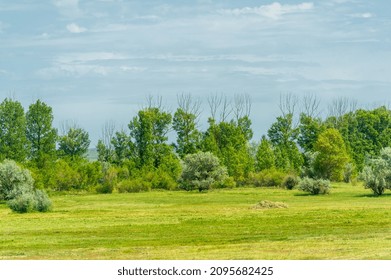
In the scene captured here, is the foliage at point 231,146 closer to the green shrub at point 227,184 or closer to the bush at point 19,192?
Answer: the green shrub at point 227,184

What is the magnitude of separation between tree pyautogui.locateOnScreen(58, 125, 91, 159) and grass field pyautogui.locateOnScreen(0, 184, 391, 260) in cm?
5159

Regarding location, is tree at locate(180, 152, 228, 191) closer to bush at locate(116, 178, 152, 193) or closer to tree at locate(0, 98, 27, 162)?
bush at locate(116, 178, 152, 193)

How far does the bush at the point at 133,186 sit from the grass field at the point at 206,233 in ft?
106

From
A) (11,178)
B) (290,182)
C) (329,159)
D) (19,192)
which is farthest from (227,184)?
(19,192)

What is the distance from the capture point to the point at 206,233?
1475 inches

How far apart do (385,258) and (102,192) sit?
231 ft

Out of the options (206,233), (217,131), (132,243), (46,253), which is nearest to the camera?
(46,253)

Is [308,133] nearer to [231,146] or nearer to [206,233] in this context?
[231,146]

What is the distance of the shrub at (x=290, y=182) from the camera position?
8656cm

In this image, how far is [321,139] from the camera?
285 ft

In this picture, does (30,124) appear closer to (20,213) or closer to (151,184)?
(151,184)

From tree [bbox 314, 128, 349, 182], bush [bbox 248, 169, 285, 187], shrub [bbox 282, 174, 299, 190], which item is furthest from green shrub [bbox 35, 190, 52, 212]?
bush [bbox 248, 169, 285, 187]

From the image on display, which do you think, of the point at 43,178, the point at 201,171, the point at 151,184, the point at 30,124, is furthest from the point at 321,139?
the point at 30,124

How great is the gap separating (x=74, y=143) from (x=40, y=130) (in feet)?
32.1
